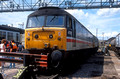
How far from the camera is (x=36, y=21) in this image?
26.3 feet

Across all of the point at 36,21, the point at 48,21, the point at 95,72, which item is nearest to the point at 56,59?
the point at 48,21

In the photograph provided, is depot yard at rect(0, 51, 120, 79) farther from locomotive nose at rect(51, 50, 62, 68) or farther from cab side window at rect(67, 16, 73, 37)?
cab side window at rect(67, 16, 73, 37)

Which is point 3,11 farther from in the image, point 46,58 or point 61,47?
point 46,58

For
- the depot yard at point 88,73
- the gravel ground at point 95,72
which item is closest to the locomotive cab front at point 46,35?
the depot yard at point 88,73

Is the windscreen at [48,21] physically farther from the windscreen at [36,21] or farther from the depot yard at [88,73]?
the depot yard at [88,73]

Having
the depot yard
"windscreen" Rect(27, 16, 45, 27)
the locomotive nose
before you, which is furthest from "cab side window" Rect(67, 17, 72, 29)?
the depot yard

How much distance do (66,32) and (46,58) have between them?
2.53 m

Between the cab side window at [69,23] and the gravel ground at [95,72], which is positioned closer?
the gravel ground at [95,72]

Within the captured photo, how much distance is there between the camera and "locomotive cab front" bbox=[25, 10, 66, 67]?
24.1 ft

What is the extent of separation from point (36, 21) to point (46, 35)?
1.14 metres

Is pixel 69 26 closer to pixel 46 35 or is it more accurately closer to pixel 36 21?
pixel 46 35

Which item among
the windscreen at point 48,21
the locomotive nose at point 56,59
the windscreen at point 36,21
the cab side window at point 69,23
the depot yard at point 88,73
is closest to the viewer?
the locomotive nose at point 56,59

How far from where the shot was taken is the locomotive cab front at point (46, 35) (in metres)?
7.34

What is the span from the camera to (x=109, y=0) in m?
18.1
